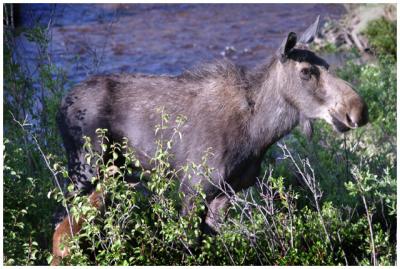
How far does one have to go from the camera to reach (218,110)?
7293 millimetres

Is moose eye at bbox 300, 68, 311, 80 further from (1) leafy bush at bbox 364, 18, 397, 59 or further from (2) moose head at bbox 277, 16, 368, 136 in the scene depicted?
(1) leafy bush at bbox 364, 18, 397, 59

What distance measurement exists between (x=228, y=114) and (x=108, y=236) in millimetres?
1698

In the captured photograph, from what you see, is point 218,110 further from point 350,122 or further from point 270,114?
point 350,122

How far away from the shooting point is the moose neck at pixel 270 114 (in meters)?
7.23

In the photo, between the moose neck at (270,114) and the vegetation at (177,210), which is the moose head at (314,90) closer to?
the moose neck at (270,114)

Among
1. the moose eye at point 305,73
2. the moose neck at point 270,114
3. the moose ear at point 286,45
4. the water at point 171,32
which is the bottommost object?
the water at point 171,32

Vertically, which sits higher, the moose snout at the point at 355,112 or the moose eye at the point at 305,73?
the moose eye at the point at 305,73

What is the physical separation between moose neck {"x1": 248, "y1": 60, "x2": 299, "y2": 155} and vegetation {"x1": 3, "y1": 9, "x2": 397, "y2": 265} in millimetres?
344

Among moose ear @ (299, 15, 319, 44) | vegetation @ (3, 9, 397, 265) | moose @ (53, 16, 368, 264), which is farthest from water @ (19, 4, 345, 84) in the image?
moose ear @ (299, 15, 319, 44)

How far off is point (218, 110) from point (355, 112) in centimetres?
130

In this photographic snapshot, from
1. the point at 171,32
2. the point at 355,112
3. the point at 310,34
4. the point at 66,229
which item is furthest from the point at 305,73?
the point at 171,32

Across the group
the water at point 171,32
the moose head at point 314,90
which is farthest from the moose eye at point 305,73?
the water at point 171,32

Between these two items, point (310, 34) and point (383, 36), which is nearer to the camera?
point (310, 34)

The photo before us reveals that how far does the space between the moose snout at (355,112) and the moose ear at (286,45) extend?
738 mm
